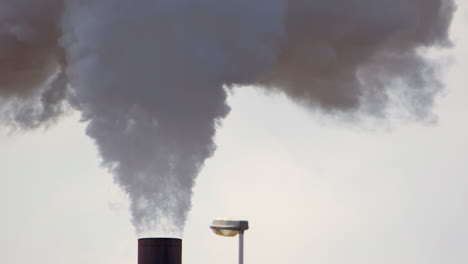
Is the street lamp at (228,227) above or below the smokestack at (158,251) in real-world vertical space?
below

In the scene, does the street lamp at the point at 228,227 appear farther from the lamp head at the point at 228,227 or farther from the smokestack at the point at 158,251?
the smokestack at the point at 158,251

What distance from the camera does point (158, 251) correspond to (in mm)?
50844

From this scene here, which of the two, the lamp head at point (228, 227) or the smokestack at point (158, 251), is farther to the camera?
the smokestack at point (158, 251)

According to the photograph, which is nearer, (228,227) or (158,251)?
(228,227)

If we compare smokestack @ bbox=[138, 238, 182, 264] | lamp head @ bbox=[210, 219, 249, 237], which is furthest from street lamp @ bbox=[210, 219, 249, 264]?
smokestack @ bbox=[138, 238, 182, 264]

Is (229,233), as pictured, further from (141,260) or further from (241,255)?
(141,260)

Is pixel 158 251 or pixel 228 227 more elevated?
pixel 158 251

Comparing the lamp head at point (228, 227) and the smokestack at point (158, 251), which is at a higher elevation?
the smokestack at point (158, 251)

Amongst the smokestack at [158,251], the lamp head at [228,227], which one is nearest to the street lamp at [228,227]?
the lamp head at [228,227]

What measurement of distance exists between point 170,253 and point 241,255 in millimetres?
13131

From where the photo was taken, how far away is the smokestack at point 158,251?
166 feet

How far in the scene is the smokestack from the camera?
50.7 meters

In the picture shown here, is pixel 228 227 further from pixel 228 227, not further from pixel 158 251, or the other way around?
pixel 158 251

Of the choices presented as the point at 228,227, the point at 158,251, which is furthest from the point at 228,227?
the point at 158,251
